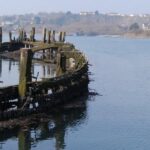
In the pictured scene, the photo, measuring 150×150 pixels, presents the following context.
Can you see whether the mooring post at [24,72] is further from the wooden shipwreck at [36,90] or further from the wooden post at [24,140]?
the wooden post at [24,140]

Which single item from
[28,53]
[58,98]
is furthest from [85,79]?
[28,53]

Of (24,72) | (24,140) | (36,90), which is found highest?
(24,72)

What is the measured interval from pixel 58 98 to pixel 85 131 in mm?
5309

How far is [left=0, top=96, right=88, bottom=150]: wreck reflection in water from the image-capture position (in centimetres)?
2566

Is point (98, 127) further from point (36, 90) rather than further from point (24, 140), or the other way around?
point (24, 140)

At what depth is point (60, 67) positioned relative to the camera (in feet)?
124

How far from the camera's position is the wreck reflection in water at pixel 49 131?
25656mm

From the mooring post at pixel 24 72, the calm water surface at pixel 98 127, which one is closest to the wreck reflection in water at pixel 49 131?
the calm water surface at pixel 98 127

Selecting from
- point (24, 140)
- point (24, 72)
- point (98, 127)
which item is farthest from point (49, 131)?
point (24, 72)

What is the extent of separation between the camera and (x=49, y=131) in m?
27.9

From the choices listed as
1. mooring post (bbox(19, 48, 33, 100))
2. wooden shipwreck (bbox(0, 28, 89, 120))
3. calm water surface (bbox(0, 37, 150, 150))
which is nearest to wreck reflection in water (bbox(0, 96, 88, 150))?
calm water surface (bbox(0, 37, 150, 150))

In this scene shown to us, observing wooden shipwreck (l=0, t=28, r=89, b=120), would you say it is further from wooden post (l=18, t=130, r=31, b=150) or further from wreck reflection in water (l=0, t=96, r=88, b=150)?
wooden post (l=18, t=130, r=31, b=150)

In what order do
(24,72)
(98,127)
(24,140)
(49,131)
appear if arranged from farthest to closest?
(24,72), (98,127), (49,131), (24,140)

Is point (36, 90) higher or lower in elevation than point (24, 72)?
lower
